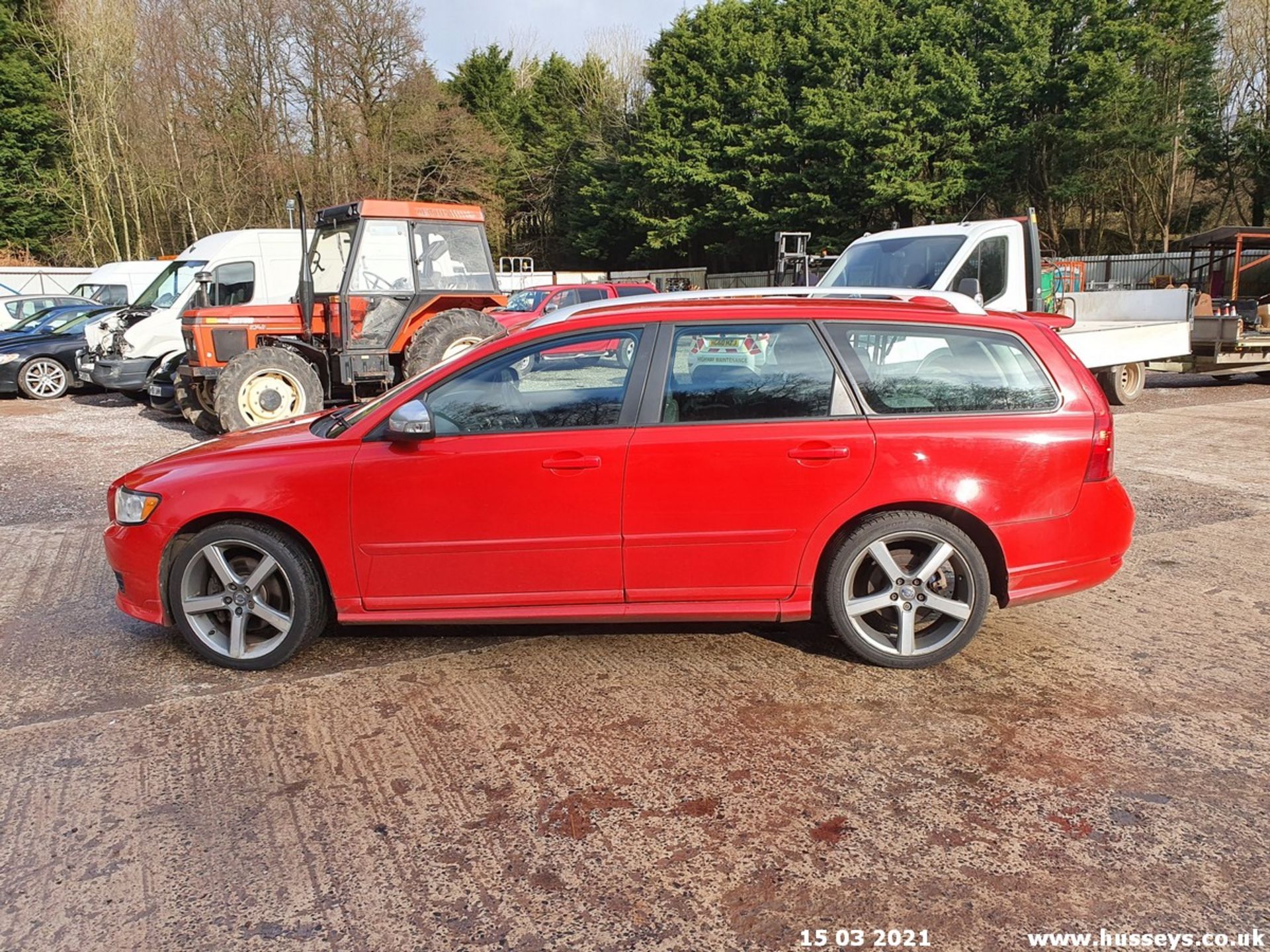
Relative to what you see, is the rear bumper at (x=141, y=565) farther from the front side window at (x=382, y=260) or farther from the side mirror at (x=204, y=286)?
the side mirror at (x=204, y=286)

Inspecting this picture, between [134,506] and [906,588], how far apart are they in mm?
3499

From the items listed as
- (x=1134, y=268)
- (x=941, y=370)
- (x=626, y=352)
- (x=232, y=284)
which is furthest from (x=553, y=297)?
(x=1134, y=268)

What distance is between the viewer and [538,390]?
166 inches

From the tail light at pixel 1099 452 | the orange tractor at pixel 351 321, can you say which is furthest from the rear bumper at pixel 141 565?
the orange tractor at pixel 351 321

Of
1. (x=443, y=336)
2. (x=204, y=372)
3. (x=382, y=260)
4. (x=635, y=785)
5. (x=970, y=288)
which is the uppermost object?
(x=382, y=260)

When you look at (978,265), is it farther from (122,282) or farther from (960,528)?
(122,282)

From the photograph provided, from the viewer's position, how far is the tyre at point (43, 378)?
607 inches

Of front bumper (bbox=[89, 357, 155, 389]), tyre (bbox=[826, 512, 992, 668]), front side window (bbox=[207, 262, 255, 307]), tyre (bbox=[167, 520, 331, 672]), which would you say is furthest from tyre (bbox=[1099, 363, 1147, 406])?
front bumper (bbox=[89, 357, 155, 389])

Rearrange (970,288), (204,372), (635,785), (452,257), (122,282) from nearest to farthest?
(635,785) → (970,288) → (204,372) → (452,257) → (122,282)

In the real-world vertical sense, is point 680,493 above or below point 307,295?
below

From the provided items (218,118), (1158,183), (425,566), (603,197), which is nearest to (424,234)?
(425,566)

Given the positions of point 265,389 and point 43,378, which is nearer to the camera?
point 265,389

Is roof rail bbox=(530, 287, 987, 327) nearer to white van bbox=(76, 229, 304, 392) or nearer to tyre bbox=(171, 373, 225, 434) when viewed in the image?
tyre bbox=(171, 373, 225, 434)

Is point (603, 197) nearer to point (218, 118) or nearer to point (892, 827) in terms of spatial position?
point (218, 118)
